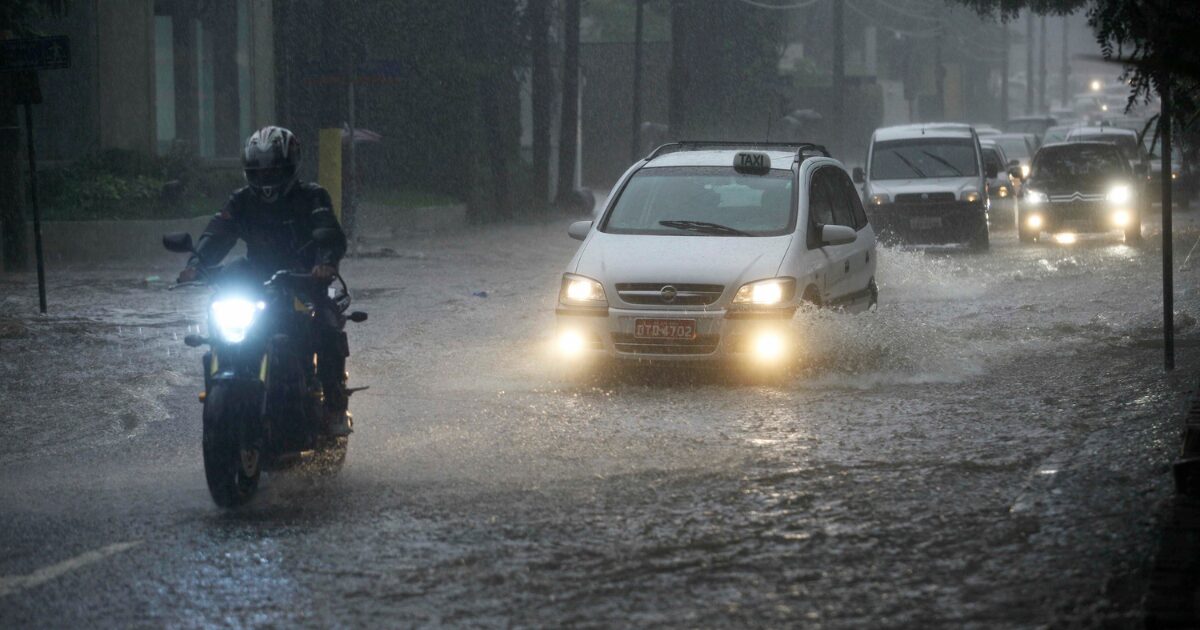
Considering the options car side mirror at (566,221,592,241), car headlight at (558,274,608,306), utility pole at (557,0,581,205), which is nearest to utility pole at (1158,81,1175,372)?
car headlight at (558,274,608,306)

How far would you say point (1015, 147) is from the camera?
37844 millimetres

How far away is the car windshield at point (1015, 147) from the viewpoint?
3741 centimetres

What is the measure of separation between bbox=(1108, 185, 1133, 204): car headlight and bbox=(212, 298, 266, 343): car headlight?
19580 mm

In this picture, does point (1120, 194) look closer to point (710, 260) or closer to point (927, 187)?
point (927, 187)

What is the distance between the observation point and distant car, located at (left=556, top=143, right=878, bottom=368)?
35.6 feet

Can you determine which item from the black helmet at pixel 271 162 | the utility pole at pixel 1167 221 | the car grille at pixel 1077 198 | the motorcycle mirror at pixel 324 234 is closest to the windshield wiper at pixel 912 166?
the car grille at pixel 1077 198

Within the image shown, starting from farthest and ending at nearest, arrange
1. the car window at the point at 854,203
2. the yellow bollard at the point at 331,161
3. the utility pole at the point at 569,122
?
the utility pole at the point at 569,122 < the yellow bollard at the point at 331,161 < the car window at the point at 854,203

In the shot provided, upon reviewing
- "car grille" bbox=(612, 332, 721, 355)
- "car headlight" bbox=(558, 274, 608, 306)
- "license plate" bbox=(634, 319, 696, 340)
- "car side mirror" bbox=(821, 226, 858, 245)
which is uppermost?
"car side mirror" bbox=(821, 226, 858, 245)

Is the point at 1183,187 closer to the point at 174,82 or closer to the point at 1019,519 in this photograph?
the point at 174,82

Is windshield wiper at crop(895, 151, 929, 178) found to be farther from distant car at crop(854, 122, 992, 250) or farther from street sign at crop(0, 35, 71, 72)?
street sign at crop(0, 35, 71, 72)

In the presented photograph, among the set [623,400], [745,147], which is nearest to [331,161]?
[745,147]

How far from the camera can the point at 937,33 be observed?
8006cm

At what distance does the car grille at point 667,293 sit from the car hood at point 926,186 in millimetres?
13898

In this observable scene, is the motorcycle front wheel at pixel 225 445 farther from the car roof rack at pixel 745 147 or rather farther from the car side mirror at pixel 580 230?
the car roof rack at pixel 745 147
